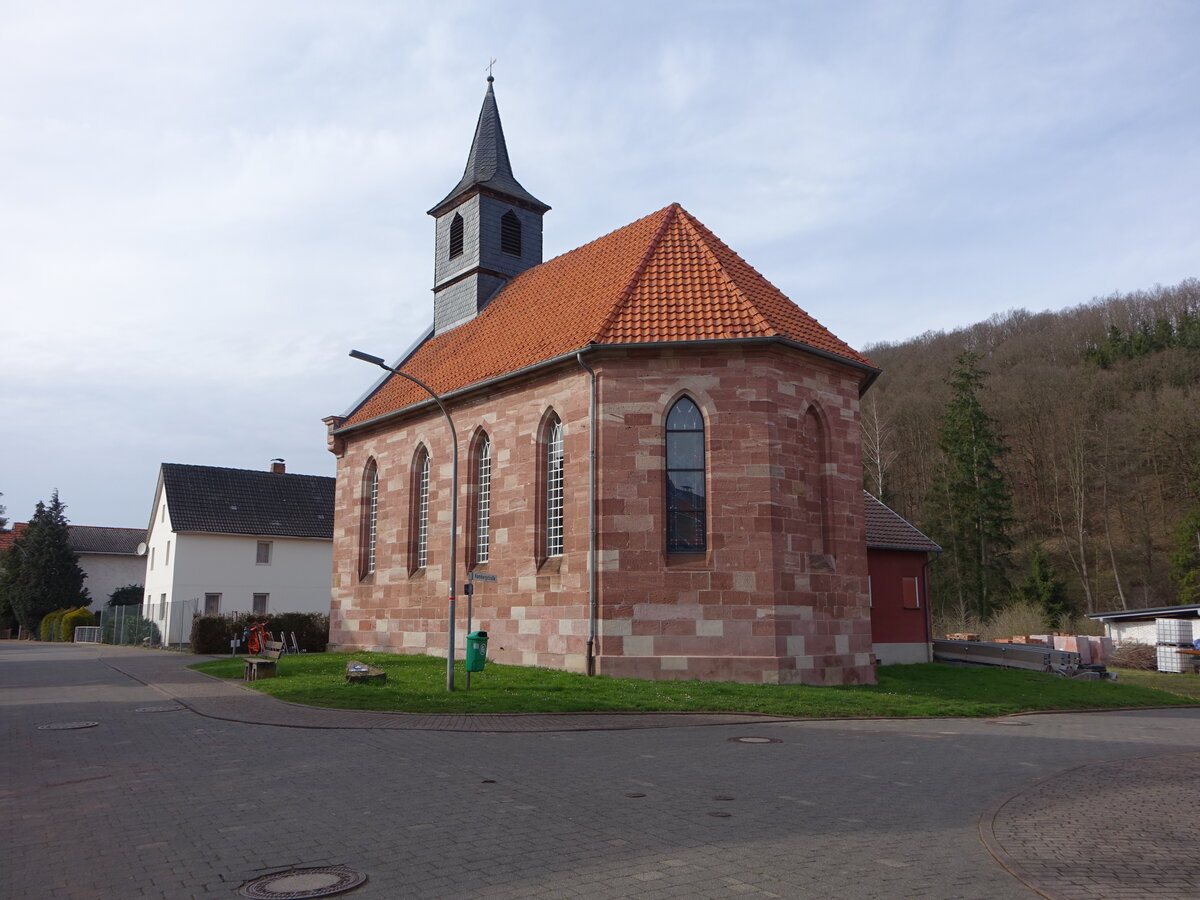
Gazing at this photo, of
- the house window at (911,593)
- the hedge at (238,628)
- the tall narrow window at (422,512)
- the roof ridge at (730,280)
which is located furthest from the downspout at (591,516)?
the hedge at (238,628)

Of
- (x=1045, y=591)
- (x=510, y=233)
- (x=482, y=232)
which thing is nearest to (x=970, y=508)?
(x=1045, y=591)

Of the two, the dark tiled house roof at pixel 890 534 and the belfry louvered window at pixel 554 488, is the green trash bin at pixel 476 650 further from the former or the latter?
the dark tiled house roof at pixel 890 534

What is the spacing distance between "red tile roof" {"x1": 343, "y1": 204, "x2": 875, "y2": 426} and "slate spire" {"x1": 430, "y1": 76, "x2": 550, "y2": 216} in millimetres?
3000

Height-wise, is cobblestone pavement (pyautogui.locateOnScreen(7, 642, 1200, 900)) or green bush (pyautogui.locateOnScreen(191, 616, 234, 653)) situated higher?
green bush (pyautogui.locateOnScreen(191, 616, 234, 653))

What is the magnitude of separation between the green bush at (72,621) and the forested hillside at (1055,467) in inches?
1688

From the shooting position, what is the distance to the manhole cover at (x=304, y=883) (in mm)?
5273

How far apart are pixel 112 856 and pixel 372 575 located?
20165 mm

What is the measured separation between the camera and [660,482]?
59.0 ft

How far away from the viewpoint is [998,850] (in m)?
6.45

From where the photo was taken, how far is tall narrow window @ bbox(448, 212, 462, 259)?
97.0ft

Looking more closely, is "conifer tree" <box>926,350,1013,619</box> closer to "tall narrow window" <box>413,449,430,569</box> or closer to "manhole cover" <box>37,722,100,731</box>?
"tall narrow window" <box>413,449,430,569</box>

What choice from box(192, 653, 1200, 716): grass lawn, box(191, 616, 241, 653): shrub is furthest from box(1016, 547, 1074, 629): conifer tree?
box(191, 616, 241, 653): shrub

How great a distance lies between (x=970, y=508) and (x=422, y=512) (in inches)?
1326

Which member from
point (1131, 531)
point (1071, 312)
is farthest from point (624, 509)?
point (1071, 312)
